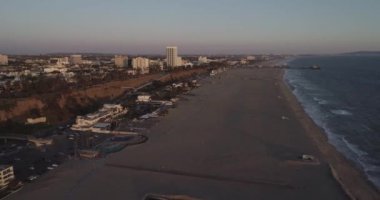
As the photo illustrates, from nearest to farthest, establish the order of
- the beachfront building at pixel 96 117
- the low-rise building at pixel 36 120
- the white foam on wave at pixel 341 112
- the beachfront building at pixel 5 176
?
the beachfront building at pixel 5 176 < the beachfront building at pixel 96 117 < the low-rise building at pixel 36 120 < the white foam on wave at pixel 341 112

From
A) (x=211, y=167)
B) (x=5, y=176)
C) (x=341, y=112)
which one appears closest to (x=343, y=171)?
(x=211, y=167)

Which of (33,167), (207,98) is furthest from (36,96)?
(33,167)

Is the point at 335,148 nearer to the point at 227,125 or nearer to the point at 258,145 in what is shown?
the point at 258,145

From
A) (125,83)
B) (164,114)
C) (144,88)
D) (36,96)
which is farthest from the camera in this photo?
(125,83)

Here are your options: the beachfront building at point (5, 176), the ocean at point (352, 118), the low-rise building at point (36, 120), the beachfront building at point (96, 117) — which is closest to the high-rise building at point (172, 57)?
the ocean at point (352, 118)

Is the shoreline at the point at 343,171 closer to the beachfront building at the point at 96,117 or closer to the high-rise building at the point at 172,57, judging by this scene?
the beachfront building at the point at 96,117
